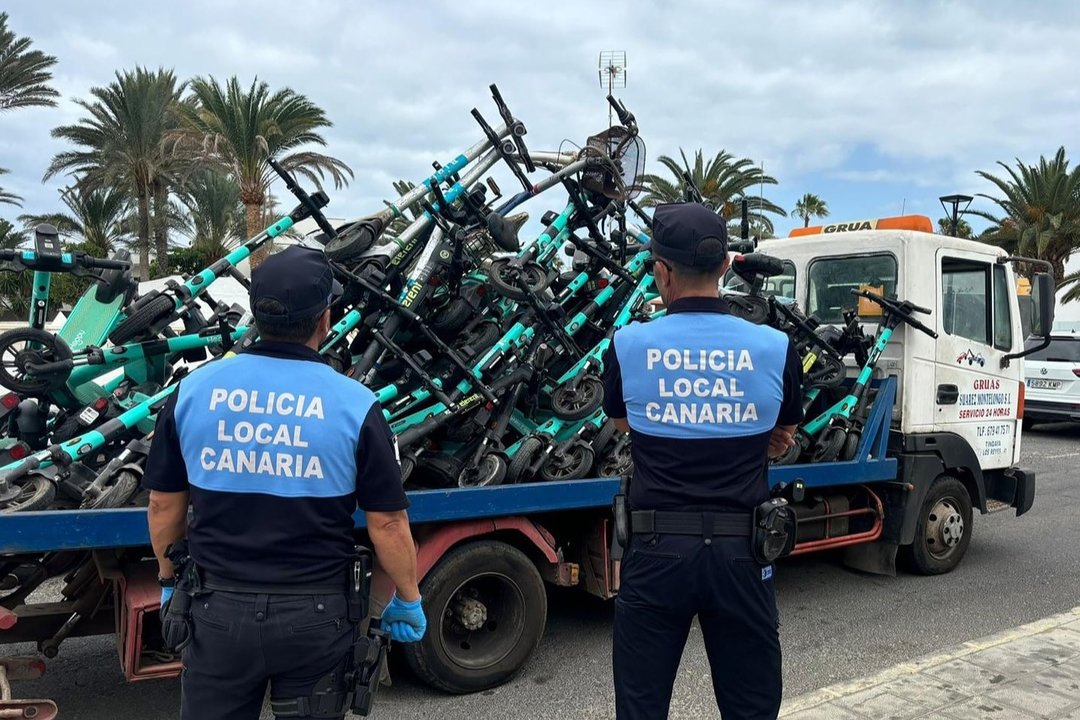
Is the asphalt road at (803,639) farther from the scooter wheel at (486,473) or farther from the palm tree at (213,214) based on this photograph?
the palm tree at (213,214)

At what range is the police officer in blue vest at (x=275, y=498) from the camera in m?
2.15

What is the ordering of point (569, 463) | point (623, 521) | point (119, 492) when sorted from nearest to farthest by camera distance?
point (623, 521), point (119, 492), point (569, 463)

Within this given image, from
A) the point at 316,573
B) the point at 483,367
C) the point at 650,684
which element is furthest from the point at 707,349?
the point at 483,367

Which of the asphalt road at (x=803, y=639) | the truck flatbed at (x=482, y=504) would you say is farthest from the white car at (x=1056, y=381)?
the truck flatbed at (x=482, y=504)

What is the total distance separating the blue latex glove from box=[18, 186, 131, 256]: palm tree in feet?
88.3

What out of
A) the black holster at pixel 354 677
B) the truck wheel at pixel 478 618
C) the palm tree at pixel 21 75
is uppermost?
the palm tree at pixel 21 75

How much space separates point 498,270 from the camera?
4.83 meters

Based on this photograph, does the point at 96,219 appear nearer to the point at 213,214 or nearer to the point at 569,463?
the point at 213,214

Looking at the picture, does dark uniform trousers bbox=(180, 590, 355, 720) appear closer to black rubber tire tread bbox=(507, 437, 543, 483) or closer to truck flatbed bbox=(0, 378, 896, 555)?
truck flatbed bbox=(0, 378, 896, 555)

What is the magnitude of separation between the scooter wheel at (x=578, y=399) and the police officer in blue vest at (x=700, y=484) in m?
2.17

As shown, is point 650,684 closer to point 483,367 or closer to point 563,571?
point 563,571

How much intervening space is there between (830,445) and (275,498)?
4.34m

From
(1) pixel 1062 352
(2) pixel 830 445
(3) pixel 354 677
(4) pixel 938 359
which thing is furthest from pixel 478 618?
(1) pixel 1062 352

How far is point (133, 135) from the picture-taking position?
868 inches
